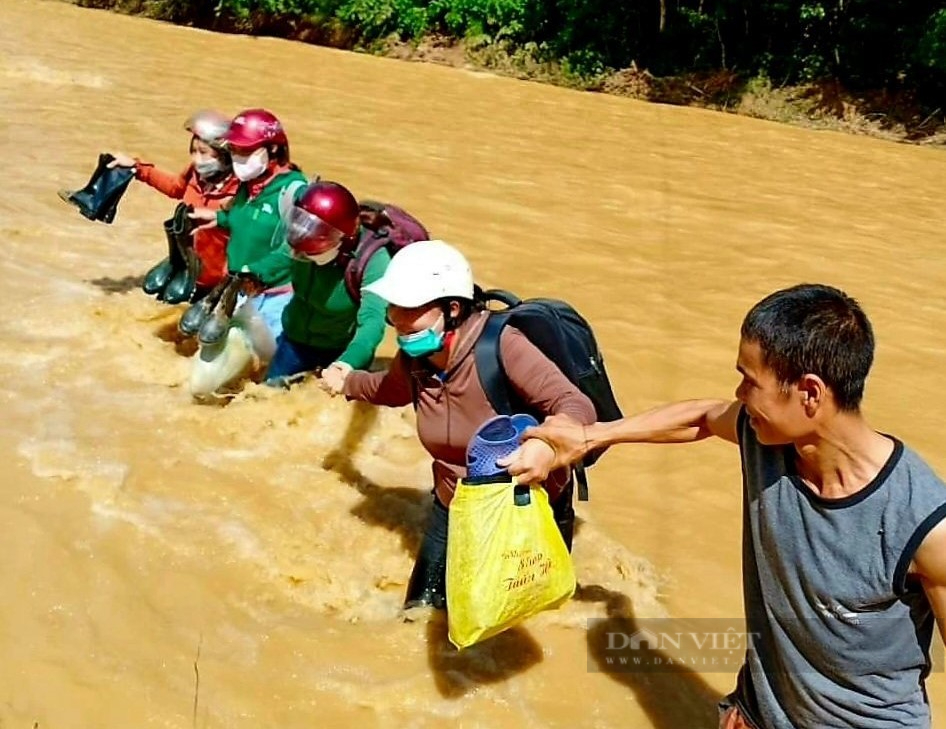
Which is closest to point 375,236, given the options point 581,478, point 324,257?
point 324,257

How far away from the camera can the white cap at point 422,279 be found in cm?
321

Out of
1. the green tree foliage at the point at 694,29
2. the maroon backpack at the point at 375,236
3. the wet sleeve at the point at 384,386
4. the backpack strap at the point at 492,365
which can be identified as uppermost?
the backpack strap at the point at 492,365

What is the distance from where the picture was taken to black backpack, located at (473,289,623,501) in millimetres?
3246

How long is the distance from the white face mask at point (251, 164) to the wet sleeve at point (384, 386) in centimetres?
174

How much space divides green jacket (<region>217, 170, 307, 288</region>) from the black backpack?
198cm

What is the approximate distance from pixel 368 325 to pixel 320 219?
0.50 metres

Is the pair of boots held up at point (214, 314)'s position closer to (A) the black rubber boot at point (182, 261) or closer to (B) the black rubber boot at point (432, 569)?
(A) the black rubber boot at point (182, 261)

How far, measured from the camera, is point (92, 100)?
12.9 meters

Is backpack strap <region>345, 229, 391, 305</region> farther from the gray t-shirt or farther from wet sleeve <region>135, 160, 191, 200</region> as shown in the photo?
the gray t-shirt

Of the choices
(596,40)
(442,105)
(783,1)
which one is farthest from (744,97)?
(442,105)

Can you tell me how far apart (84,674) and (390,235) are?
2212mm

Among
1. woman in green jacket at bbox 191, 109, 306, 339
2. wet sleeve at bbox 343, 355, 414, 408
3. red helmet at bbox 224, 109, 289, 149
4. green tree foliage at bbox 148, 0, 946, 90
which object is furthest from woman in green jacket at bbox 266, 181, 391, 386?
green tree foliage at bbox 148, 0, 946, 90

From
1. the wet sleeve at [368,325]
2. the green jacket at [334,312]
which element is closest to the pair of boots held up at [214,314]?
the green jacket at [334,312]

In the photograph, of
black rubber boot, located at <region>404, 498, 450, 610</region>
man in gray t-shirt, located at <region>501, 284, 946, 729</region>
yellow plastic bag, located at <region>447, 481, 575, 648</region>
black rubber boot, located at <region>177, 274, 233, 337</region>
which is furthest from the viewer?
black rubber boot, located at <region>177, 274, 233, 337</region>
